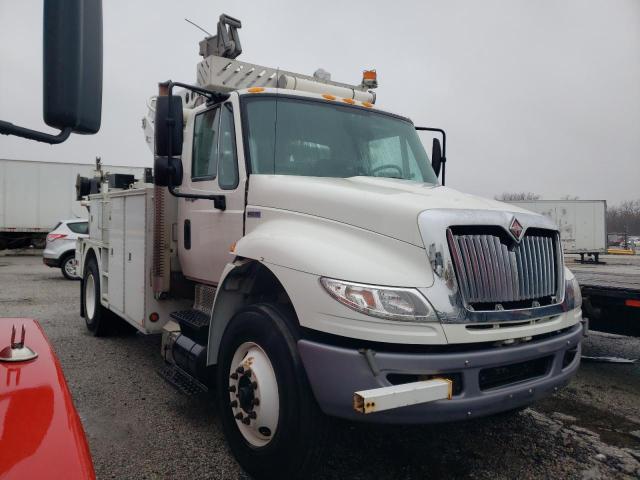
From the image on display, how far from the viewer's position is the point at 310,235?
3018 millimetres

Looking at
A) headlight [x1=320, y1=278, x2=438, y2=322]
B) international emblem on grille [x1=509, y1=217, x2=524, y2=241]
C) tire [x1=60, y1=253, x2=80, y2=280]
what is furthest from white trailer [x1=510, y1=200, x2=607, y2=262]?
headlight [x1=320, y1=278, x2=438, y2=322]

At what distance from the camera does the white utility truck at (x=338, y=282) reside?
2559mm

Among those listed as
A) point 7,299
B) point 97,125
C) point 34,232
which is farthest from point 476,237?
point 34,232

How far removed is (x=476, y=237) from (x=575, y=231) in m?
26.1

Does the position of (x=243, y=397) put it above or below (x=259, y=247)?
Result: below

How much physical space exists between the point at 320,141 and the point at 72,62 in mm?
2547

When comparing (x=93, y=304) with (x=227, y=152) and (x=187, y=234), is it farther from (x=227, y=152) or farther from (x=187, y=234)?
(x=227, y=152)

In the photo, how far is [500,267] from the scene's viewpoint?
2.83m

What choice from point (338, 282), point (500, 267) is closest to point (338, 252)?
point (338, 282)

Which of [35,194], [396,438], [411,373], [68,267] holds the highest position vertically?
[35,194]

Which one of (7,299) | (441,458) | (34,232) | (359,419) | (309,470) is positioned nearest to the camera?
(359,419)

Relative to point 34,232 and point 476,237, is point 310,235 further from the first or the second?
point 34,232

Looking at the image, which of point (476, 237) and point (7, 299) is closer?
point (476, 237)

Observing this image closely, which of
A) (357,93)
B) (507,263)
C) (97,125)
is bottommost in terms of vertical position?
(507,263)
